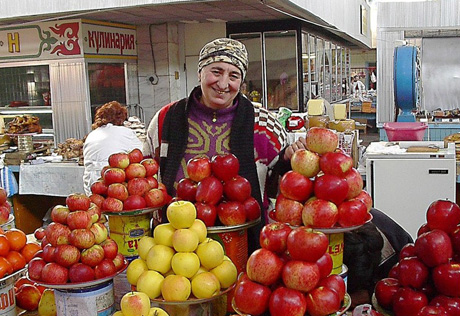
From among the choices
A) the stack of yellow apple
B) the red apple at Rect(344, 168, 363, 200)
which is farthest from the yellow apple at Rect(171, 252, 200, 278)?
the red apple at Rect(344, 168, 363, 200)

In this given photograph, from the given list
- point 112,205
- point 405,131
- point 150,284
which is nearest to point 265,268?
point 150,284

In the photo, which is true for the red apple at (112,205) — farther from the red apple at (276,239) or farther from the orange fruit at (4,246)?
the red apple at (276,239)

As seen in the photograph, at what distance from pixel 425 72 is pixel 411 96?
5208mm

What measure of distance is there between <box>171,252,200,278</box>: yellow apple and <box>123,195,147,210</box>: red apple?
0.46m

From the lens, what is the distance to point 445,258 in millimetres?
1602

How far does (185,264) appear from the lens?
5.54ft

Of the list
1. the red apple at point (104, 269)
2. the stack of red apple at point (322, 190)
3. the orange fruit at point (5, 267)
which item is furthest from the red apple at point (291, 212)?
the orange fruit at point (5, 267)

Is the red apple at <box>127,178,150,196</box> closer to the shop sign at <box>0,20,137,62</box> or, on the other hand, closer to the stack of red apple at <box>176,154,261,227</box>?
the stack of red apple at <box>176,154,261,227</box>

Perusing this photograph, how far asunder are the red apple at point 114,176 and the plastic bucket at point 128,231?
0.19m

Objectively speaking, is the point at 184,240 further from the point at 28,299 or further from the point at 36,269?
the point at 28,299

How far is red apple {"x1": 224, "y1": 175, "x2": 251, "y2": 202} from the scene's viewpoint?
1.96 m

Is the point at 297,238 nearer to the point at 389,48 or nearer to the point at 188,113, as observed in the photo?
the point at 188,113

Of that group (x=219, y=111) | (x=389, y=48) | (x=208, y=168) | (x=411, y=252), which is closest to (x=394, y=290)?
(x=411, y=252)

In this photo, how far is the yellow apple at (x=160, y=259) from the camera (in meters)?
1.72
